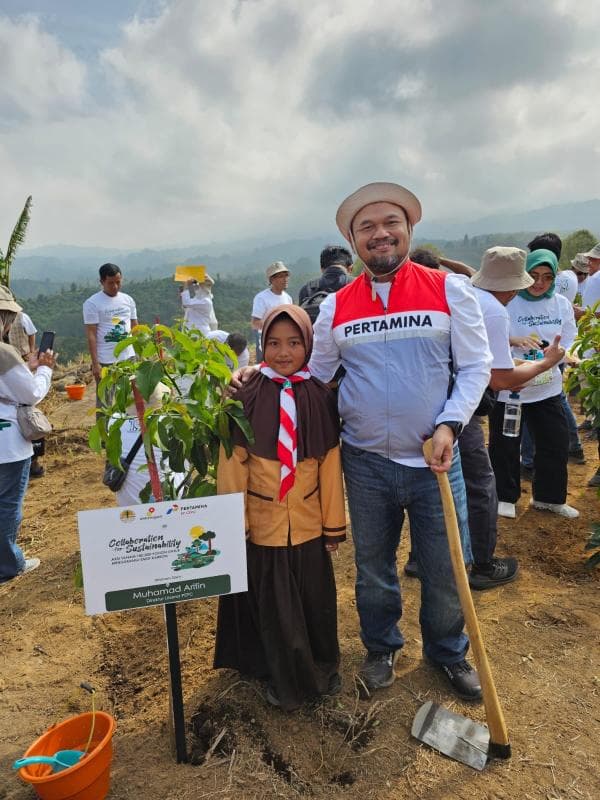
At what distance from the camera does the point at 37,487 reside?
6.55 m

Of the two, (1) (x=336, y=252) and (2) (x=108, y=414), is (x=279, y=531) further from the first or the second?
(1) (x=336, y=252)

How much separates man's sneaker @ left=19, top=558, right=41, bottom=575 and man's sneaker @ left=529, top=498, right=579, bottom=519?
15.3ft

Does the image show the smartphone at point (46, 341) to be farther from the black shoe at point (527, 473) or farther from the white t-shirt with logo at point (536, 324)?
the black shoe at point (527, 473)

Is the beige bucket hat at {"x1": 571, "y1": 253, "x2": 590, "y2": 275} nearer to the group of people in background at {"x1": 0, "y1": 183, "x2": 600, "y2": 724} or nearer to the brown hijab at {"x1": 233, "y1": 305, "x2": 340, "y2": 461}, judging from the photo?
the group of people in background at {"x1": 0, "y1": 183, "x2": 600, "y2": 724}

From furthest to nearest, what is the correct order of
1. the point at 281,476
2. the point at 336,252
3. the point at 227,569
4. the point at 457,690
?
the point at 336,252
the point at 457,690
the point at 281,476
the point at 227,569

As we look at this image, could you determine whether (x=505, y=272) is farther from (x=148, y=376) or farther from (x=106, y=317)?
(x=106, y=317)

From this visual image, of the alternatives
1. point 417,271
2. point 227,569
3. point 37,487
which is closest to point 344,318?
point 417,271

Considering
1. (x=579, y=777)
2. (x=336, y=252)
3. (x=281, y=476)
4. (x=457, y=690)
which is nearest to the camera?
(x=579, y=777)

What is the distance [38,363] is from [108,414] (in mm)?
2248

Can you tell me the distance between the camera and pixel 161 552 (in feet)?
6.50

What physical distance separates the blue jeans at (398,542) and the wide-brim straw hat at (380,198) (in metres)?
1.16

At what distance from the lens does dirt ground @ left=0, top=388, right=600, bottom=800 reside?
2229 mm

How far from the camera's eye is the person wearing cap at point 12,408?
3.70 metres

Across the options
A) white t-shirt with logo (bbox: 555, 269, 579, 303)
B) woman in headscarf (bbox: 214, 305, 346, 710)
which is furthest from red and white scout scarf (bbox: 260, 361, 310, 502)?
white t-shirt with logo (bbox: 555, 269, 579, 303)
